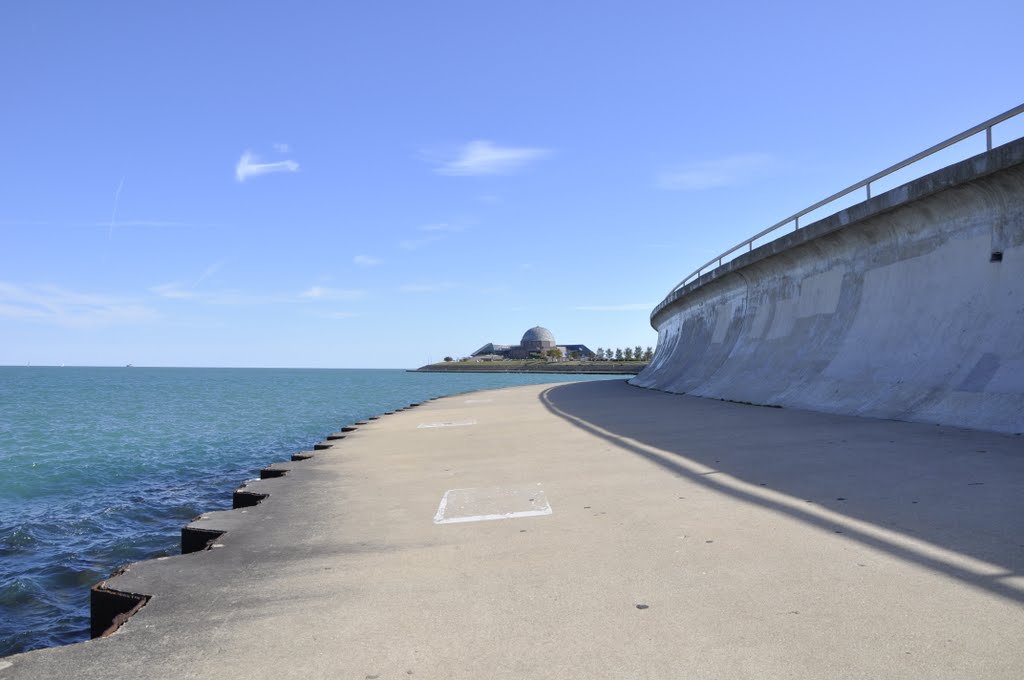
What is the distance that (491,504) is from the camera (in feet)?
20.1

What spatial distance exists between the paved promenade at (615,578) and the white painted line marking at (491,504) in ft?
0.12

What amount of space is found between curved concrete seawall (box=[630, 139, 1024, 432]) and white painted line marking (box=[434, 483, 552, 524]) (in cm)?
620

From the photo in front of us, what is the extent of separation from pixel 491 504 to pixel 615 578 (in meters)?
2.42

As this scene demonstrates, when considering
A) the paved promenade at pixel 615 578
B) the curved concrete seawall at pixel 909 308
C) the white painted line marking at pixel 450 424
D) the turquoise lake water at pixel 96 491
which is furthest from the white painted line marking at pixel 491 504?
the white painted line marking at pixel 450 424

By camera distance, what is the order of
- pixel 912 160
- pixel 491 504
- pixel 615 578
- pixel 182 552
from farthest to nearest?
pixel 912 160
pixel 182 552
pixel 491 504
pixel 615 578

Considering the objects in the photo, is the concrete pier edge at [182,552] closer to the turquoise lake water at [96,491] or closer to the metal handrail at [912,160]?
the turquoise lake water at [96,491]

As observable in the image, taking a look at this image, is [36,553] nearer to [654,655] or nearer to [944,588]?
[654,655]

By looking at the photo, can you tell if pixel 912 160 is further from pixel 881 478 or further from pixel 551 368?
pixel 551 368

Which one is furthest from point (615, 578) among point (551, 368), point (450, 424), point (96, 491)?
point (551, 368)

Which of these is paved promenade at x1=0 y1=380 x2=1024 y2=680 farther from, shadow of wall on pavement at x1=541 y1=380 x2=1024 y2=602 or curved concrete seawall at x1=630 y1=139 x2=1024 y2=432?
curved concrete seawall at x1=630 y1=139 x2=1024 y2=432

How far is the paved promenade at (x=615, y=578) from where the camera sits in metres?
2.84

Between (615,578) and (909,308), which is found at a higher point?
(909,308)

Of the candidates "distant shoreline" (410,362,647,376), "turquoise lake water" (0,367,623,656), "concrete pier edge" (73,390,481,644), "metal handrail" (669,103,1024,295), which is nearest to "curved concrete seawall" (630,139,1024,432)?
"metal handrail" (669,103,1024,295)

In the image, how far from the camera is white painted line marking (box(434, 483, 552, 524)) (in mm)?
5660
